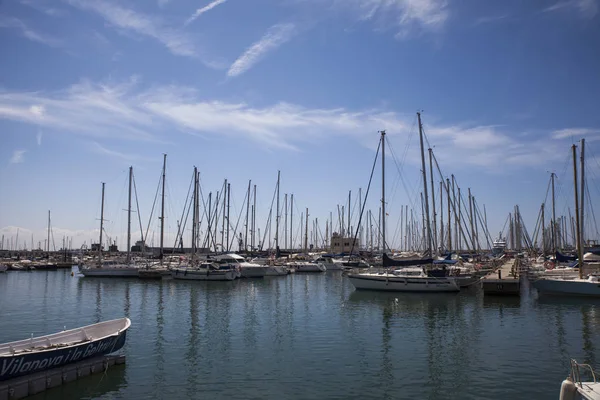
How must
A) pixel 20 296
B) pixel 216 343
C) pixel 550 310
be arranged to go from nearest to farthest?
pixel 216 343, pixel 550 310, pixel 20 296

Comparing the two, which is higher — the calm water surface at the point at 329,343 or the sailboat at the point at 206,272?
the sailboat at the point at 206,272

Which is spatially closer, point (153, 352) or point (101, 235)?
point (153, 352)

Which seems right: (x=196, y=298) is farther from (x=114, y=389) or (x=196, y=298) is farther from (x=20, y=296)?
(x=114, y=389)

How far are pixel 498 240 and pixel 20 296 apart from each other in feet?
438

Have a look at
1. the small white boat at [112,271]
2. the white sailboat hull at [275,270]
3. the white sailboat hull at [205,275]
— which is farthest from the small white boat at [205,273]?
the white sailboat hull at [275,270]

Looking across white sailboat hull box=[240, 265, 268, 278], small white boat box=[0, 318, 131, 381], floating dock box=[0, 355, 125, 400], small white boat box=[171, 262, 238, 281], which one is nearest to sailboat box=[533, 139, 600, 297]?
small white boat box=[0, 318, 131, 381]

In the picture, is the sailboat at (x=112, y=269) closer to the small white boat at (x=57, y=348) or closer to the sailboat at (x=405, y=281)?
the sailboat at (x=405, y=281)

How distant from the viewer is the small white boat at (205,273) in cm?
6278

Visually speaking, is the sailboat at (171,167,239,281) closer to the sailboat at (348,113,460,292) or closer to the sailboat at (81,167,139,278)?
the sailboat at (81,167,139,278)

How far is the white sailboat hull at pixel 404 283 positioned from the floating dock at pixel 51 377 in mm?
31951

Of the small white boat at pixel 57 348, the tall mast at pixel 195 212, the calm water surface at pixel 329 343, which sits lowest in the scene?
the calm water surface at pixel 329 343

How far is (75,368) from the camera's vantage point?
58.1 feet

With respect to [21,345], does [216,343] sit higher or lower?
lower

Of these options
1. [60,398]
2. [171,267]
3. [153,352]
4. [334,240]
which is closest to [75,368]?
[60,398]
